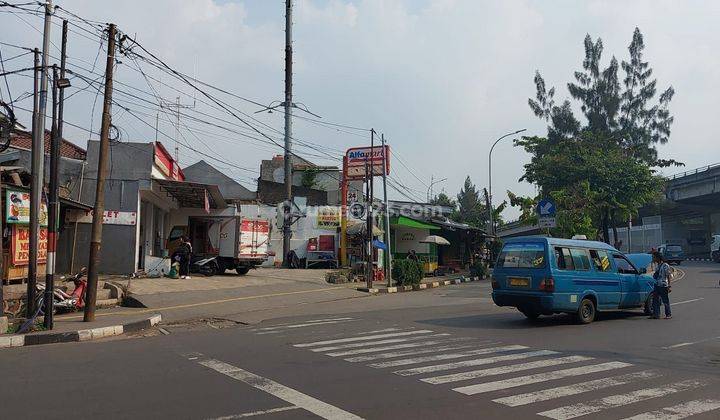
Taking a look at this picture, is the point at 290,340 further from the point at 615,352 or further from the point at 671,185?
the point at 671,185

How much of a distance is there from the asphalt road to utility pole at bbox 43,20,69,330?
80.1 inches

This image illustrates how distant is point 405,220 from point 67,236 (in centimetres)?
1929

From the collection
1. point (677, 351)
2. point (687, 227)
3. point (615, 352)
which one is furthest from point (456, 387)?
point (687, 227)

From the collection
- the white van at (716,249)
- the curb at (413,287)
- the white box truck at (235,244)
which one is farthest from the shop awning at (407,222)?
the white van at (716,249)

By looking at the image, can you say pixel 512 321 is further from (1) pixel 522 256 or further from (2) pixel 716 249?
(2) pixel 716 249

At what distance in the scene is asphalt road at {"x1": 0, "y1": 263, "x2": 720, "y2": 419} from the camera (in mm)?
5781

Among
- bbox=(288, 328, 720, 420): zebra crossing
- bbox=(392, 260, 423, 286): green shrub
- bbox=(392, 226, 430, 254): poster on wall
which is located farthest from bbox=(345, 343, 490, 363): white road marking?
bbox=(392, 226, 430, 254): poster on wall

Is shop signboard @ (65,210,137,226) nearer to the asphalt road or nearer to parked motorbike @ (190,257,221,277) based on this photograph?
parked motorbike @ (190,257,221,277)

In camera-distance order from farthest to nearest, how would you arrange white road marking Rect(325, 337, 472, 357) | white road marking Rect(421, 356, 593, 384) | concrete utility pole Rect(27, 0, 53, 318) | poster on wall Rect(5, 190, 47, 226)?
1. poster on wall Rect(5, 190, 47, 226)
2. concrete utility pole Rect(27, 0, 53, 318)
3. white road marking Rect(325, 337, 472, 357)
4. white road marking Rect(421, 356, 593, 384)

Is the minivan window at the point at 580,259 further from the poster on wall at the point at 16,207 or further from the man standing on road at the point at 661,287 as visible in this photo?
the poster on wall at the point at 16,207

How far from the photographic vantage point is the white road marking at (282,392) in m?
5.56

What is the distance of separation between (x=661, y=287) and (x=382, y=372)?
9298 millimetres

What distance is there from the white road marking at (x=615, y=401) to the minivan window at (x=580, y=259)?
5.66 meters

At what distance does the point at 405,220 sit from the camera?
114 ft
